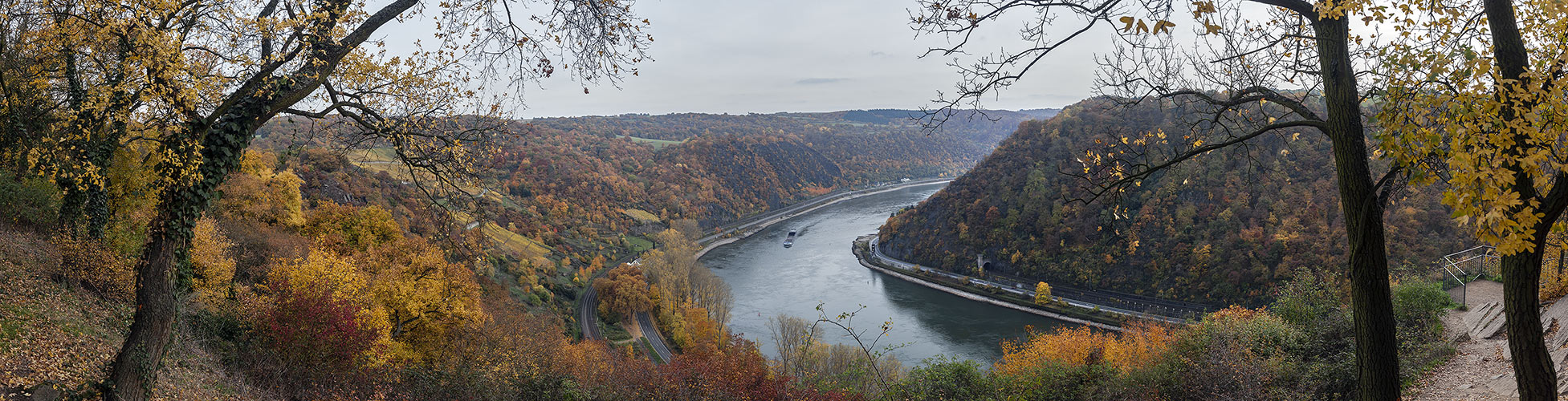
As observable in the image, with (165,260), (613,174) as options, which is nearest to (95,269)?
(165,260)

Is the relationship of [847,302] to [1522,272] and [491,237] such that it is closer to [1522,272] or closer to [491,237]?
[491,237]

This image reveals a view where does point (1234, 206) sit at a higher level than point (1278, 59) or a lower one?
lower

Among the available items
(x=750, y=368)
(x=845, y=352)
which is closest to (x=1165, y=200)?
(x=845, y=352)

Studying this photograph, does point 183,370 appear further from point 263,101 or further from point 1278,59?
point 1278,59

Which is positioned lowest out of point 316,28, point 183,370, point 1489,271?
point 1489,271

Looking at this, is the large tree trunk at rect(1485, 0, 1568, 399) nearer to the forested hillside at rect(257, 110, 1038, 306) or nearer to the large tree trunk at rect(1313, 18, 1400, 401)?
the large tree trunk at rect(1313, 18, 1400, 401)

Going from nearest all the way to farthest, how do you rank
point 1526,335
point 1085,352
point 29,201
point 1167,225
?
point 1526,335
point 29,201
point 1085,352
point 1167,225
